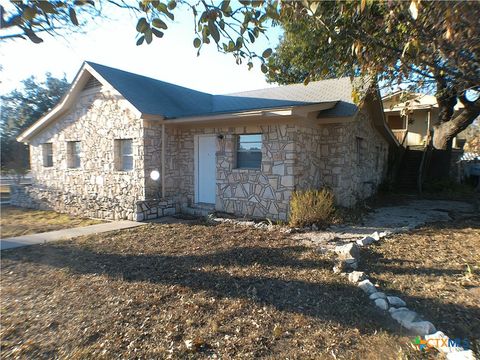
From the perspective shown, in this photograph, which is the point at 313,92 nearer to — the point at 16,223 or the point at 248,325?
the point at 248,325

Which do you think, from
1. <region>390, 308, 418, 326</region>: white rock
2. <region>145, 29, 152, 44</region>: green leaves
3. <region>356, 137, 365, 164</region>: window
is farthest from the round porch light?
<region>390, 308, 418, 326</region>: white rock

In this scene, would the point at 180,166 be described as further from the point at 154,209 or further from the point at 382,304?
the point at 382,304

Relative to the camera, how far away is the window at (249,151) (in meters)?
8.66

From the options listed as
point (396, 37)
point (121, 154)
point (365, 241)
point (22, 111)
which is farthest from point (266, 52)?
point (22, 111)

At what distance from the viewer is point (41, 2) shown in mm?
2078

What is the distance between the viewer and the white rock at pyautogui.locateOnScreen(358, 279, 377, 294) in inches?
153

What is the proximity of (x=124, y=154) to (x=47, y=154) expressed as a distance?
17.0 feet

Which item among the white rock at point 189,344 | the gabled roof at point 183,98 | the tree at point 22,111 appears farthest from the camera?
the tree at point 22,111

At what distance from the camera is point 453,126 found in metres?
15.4

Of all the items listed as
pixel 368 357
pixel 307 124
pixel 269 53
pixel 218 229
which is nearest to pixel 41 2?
pixel 269 53

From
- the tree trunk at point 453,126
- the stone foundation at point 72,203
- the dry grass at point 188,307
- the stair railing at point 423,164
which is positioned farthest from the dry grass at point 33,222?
the tree trunk at point 453,126

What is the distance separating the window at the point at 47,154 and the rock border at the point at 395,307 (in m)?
12.8

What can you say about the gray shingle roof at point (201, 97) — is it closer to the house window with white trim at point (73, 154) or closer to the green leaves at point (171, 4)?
the house window with white trim at point (73, 154)

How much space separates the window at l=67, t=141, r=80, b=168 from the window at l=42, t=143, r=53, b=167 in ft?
5.74
